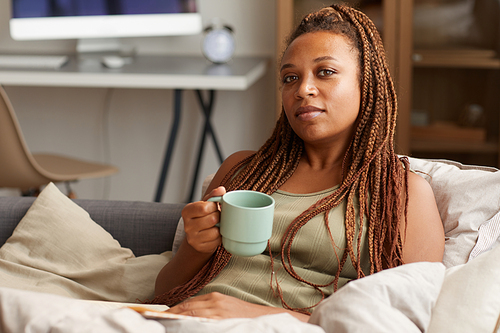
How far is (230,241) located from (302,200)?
11.2 inches

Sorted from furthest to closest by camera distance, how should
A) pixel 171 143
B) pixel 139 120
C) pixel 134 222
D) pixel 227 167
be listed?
pixel 139 120, pixel 171 143, pixel 134 222, pixel 227 167

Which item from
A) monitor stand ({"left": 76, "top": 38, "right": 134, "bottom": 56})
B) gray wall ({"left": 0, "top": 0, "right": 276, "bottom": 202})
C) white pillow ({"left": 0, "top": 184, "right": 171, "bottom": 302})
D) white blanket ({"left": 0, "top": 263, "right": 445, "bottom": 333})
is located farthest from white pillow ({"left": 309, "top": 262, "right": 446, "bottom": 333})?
monitor stand ({"left": 76, "top": 38, "right": 134, "bottom": 56})

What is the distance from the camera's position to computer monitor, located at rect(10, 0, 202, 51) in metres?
2.48

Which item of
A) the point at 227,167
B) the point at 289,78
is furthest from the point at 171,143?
the point at 289,78

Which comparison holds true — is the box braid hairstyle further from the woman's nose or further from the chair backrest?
the chair backrest

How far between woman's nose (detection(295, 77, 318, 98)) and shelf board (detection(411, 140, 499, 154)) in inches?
60.6

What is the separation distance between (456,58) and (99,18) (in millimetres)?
1641

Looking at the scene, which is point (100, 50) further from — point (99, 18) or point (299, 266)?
point (299, 266)

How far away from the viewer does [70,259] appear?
128cm

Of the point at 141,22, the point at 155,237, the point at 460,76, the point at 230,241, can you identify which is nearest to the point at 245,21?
the point at 141,22

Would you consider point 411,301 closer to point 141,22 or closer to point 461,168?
point 461,168

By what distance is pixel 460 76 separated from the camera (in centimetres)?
239

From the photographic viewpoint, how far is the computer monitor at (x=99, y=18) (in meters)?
2.48

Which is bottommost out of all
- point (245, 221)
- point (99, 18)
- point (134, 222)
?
point (134, 222)
